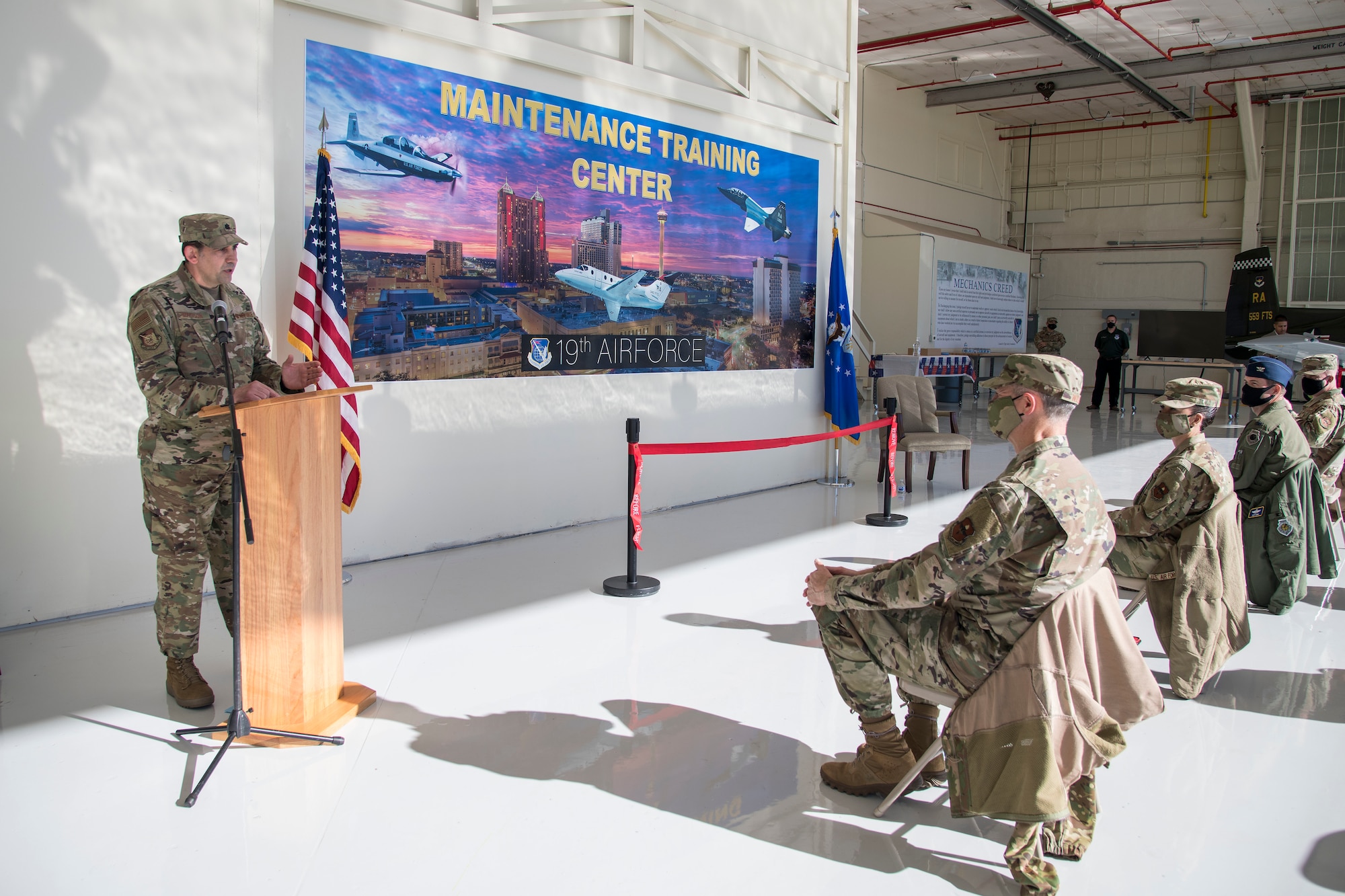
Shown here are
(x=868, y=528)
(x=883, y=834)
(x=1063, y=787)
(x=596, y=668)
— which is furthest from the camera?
(x=868, y=528)

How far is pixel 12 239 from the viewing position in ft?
12.3

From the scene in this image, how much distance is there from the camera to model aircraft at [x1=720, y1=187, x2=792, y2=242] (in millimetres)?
7051

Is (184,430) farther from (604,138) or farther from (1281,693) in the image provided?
(1281,693)

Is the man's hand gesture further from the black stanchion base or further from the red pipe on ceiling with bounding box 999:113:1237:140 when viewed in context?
the red pipe on ceiling with bounding box 999:113:1237:140

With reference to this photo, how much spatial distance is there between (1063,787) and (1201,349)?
16752 mm

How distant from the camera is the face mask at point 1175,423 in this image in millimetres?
3314

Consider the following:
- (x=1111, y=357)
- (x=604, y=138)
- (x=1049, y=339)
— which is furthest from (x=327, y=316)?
(x=1049, y=339)

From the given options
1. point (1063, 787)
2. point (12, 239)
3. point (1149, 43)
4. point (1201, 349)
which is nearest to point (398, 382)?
point (12, 239)

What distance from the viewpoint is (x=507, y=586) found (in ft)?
15.5

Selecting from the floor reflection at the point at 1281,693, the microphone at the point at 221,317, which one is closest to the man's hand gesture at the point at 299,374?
the microphone at the point at 221,317

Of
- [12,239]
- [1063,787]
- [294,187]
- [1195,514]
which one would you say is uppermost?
[294,187]

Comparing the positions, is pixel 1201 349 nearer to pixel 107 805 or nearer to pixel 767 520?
pixel 767 520

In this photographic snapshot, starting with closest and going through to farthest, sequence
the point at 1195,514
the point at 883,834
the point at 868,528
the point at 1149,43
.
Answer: the point at 883,834, the point at 1195,514, the point at 868,528, the point at 1149,43

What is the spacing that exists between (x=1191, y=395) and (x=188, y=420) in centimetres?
356
